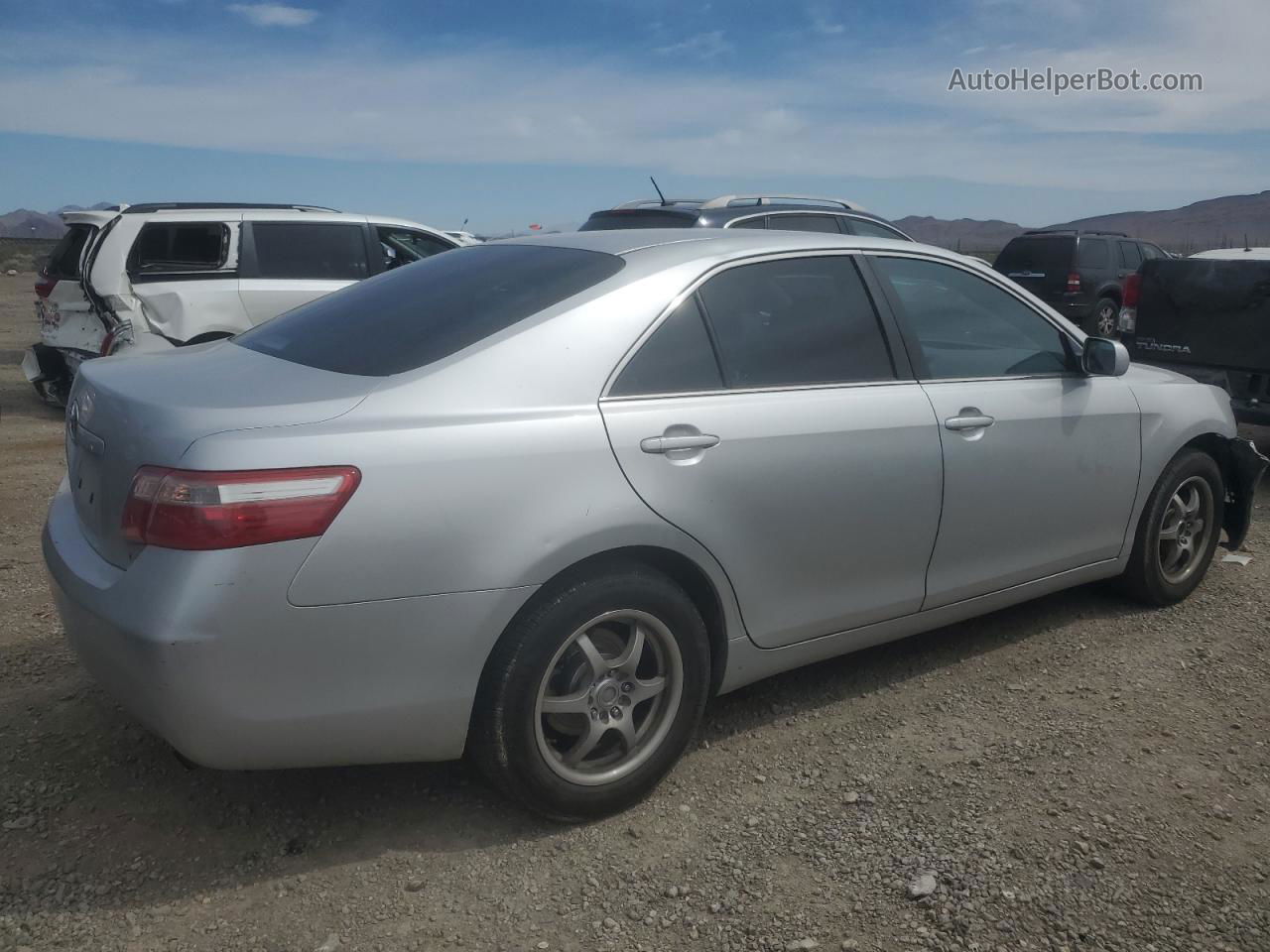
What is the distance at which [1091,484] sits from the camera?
4.21 meters

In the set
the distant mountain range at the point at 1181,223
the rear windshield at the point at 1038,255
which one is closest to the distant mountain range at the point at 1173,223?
the distant mountain range at the point at 1181,223

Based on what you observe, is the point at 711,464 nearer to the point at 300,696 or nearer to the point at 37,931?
the point at 300,696

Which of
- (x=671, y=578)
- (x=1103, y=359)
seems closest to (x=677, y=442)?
(x=671, y=578)

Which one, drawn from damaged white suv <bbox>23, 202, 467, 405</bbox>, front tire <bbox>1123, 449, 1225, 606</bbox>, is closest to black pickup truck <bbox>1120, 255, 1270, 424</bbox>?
front tire <bbox>1123, 449, 1225, 606</bbox>

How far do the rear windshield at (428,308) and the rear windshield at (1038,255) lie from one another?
15585 millimetres

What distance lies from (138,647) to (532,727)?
96 centimetres

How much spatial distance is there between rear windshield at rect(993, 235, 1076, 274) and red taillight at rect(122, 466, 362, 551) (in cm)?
1676

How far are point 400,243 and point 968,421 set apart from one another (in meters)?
7.34

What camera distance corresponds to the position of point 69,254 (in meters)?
9.36

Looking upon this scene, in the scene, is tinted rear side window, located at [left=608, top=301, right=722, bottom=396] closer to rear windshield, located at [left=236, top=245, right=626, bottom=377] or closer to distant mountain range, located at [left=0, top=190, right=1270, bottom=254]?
rear windshield, located at [left=236, top=245, right=626, bottom=377]

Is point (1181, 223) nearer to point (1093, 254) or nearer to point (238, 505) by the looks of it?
point (1093, 254)

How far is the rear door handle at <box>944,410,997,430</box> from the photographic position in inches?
146

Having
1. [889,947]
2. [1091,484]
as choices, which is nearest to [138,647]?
[889,947]

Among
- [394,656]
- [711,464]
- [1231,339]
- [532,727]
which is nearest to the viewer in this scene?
[394,656]
